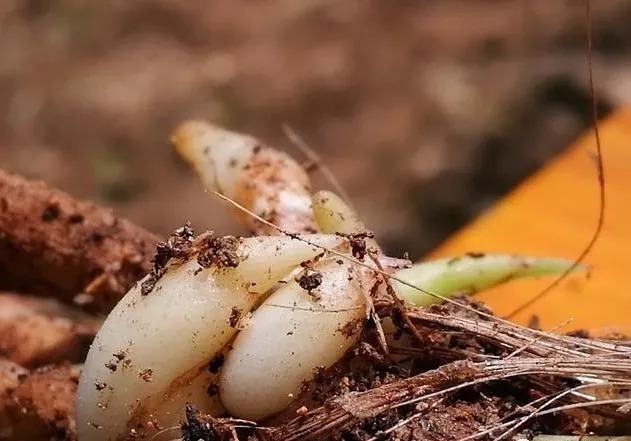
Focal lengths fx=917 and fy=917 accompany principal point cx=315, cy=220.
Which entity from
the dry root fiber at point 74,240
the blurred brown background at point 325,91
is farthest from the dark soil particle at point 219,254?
the blurred brown background at point 325,91

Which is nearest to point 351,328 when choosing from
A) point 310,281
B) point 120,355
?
point 310,281

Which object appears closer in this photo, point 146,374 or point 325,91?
point 146,374

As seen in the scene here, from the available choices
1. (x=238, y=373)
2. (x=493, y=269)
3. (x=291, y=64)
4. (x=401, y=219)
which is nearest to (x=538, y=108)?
(x=401, y=219)

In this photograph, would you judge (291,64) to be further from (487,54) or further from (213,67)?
(487,54)

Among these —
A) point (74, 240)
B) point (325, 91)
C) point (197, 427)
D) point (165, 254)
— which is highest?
point (325, 91)

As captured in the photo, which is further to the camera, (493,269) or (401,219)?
(401,219)

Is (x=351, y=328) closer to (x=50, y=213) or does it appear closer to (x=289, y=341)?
(x=289, y=341)

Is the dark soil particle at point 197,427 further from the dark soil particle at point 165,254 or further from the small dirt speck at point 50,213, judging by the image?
the small dirt speck at point 50,213
